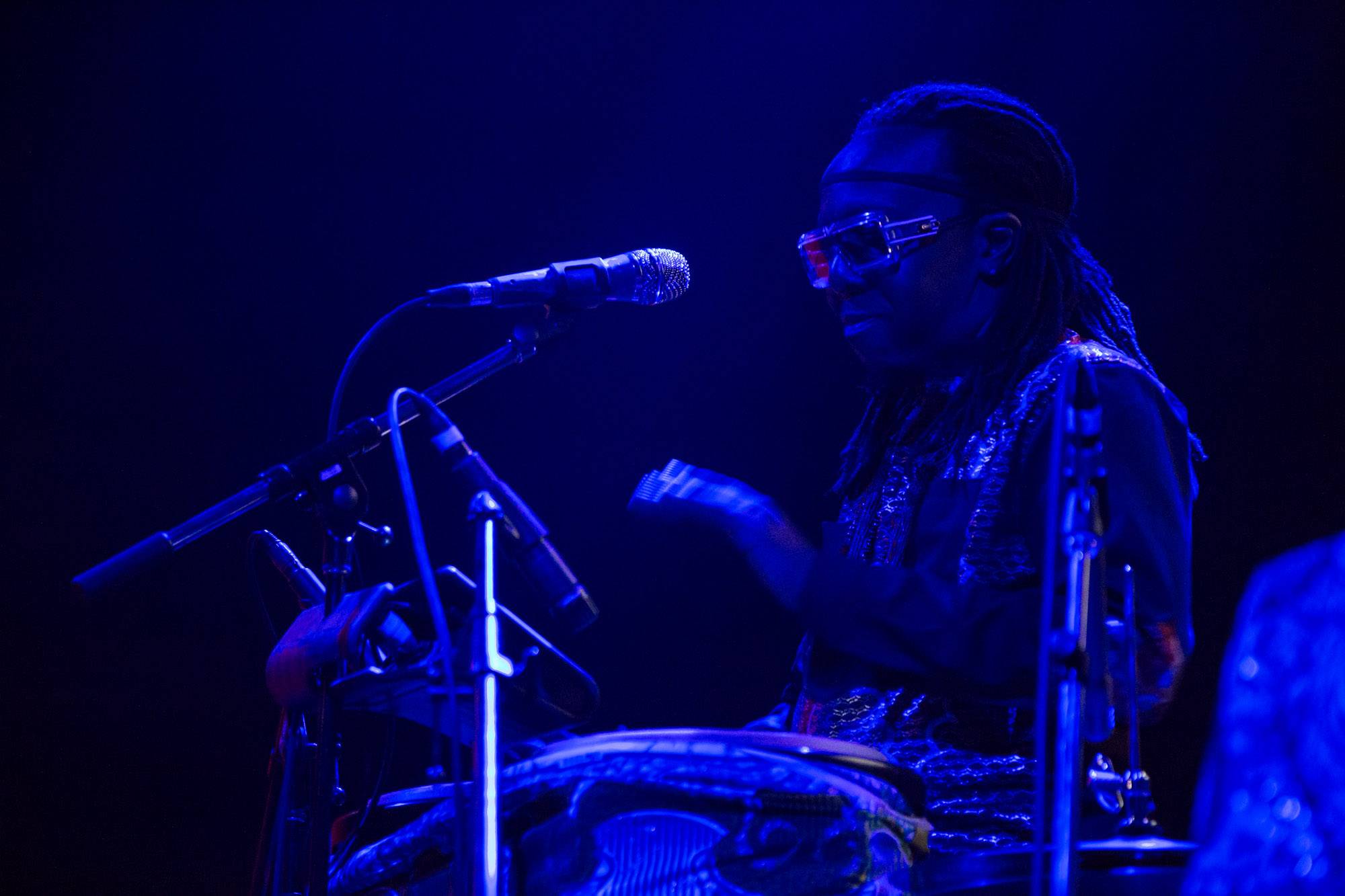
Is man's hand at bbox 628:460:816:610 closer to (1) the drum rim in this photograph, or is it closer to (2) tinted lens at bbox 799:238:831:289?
(1) the drum rim

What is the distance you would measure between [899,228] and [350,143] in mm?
2635

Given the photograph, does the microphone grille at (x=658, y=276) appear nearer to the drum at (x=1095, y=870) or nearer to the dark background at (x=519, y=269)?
the drum at (x=1095, y=870)

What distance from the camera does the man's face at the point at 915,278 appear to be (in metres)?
2.77

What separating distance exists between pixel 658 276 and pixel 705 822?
1300 mm

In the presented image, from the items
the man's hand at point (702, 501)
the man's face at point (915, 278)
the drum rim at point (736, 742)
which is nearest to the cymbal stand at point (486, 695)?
the drum rim at point (736, 742)

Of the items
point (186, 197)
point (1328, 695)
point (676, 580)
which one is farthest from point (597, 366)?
point (1328, 695)

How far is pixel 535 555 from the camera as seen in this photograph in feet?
7.50

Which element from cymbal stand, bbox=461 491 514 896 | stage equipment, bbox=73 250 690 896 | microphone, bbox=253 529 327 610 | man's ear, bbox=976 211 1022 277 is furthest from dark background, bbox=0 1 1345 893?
cymbal stand, bbox=461 491 514 896

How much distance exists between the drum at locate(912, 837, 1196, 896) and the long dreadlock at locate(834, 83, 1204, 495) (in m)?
1.08

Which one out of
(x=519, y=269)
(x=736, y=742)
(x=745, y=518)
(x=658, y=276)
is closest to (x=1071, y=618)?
(x=736, y=742)

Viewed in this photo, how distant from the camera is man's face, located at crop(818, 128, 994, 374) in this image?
2.77 meters

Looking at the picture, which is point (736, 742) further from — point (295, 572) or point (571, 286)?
point (295, 572)

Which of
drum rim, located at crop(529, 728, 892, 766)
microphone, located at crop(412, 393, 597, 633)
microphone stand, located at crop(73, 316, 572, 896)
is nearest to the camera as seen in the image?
drum rim, located at crop(529, 728, 892, 766)

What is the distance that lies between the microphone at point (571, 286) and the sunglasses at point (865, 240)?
36cm
